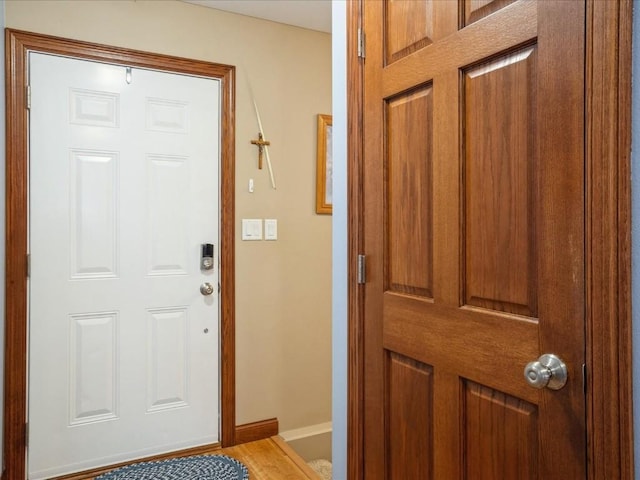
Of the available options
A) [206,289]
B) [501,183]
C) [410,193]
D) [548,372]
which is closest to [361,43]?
[410,193]

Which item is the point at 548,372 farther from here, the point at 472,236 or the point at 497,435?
the point at 472,236

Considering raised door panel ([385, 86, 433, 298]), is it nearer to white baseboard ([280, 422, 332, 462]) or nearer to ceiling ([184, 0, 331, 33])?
ceiling ([184, 0, 331, 33])

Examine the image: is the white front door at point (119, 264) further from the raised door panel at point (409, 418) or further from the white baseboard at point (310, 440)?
the raised door panel at point (409, 418)

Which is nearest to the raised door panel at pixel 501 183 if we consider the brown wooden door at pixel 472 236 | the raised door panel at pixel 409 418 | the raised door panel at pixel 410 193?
the brown wooden door at pixel 472 236

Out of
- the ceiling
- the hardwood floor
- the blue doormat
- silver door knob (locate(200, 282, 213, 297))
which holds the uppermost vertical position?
the ceiling

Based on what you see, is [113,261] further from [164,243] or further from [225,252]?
[225,252]

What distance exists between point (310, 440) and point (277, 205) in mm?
1412

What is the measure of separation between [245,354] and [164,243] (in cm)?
76

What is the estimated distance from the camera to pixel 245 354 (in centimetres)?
253

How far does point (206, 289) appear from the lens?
7.95 feet

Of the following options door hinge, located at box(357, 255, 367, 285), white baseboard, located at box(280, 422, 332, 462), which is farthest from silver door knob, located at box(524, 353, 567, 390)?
white baseboard, located at box(280, 422, 332, 462)

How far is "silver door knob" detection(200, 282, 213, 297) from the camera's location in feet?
7.94

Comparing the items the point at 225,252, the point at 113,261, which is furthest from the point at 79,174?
the point at 225,252

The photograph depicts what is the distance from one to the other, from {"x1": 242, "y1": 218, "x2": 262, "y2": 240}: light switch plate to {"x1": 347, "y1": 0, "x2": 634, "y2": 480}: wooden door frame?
193 centimetres
